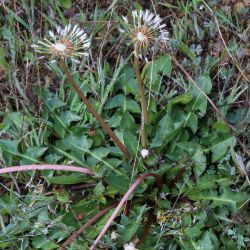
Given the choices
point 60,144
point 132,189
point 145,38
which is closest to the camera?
point 145,38

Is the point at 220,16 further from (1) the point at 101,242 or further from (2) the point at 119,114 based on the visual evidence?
(1) the point at 101,242

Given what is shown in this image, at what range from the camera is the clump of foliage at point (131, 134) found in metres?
2.11

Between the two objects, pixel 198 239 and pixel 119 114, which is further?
pixel 119 114

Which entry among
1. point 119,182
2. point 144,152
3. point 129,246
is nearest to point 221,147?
point 144,152

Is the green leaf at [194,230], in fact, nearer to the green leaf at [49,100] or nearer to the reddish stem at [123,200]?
the reddish stem at [123,200]

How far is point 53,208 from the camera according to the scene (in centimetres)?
221

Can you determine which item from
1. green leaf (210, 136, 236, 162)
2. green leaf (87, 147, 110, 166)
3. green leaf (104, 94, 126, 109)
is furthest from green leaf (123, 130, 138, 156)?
green leaf (210, 136, 236, 162)

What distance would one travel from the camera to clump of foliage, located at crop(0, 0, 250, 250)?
83.1 inches

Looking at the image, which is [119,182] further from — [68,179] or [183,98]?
[183,98]

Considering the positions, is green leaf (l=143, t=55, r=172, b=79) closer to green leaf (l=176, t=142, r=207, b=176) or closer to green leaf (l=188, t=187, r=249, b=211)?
green leaf (l=176, t=142, r=207, b=176)

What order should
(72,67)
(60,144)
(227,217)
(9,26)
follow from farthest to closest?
(9,26), (72,67), (60,144), (227,217)

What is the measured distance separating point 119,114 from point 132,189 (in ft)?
1.48

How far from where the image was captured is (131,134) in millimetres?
2145

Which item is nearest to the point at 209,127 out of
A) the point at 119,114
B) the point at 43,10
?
the point at 119,114
